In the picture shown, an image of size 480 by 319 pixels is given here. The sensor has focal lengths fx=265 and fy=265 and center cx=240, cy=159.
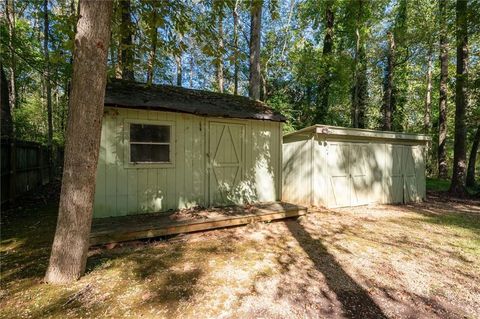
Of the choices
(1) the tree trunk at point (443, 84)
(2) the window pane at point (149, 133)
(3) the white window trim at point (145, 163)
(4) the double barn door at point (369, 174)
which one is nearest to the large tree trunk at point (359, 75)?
(1) the tree trunk at point (443, 84)

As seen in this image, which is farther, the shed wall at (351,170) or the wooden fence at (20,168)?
the shed wall at (351,170)

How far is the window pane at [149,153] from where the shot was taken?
5.40m

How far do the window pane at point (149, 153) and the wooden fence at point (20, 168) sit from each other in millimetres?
3684

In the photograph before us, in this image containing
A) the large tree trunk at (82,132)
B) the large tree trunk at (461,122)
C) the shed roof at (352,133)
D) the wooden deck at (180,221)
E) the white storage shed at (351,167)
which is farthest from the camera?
the large tree trunk at (461,122)

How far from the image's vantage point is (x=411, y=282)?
3379 millimetres

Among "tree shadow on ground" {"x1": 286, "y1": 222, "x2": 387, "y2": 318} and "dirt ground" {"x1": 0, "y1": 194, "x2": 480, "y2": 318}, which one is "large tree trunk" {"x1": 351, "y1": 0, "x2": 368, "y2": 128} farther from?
"tree shadow on ground" {"x1": 286, "y1": 222, "x2": 387, "y2": 318}

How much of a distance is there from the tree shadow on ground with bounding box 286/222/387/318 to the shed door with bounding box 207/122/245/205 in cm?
234

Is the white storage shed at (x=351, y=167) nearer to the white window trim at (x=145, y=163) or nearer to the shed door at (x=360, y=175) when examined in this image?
the shed door at (x=360, y=175)

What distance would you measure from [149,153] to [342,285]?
168 inches

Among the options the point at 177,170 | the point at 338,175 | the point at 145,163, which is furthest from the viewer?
the point at 338,175

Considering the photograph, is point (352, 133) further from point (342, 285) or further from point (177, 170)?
point (342, 285)

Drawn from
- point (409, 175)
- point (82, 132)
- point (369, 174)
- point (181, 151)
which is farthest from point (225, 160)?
point (409, 175)

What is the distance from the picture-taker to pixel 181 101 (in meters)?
6.10

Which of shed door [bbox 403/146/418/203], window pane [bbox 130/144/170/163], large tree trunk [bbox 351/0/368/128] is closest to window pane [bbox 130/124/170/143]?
window pane [bbox 130/144/170/163]
